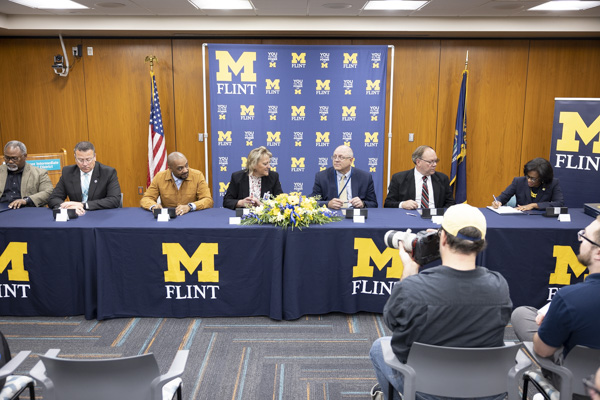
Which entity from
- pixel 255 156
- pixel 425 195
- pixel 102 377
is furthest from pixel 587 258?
pixel 255 156

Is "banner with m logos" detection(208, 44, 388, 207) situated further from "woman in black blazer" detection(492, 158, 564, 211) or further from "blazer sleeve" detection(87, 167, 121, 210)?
"woman in black blazer" detection(492, 158, 564, 211)

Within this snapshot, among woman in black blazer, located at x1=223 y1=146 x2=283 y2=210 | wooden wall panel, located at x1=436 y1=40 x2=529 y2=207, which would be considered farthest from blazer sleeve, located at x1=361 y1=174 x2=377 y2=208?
wooden wall panel, located at x1=436 y1=40 x2=529 y2=207

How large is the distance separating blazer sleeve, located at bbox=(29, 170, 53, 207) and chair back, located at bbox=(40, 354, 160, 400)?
327 cm

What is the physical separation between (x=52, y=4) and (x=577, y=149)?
6.39 m

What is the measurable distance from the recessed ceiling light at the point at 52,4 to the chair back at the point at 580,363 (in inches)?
220

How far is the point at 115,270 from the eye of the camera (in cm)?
360

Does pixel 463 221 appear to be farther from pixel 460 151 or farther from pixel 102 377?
pixel 460 151

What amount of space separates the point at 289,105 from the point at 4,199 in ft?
11.1

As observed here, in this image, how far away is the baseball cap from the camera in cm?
183

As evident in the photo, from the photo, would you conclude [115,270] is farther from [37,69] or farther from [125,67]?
[37,69]

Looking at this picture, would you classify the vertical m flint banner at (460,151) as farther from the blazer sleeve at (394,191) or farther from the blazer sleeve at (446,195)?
the blazer sleeve at (394,191)

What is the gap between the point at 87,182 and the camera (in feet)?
14.4

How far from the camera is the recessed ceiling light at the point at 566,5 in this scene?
16.8 feet

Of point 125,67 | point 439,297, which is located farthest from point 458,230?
point 125,67
